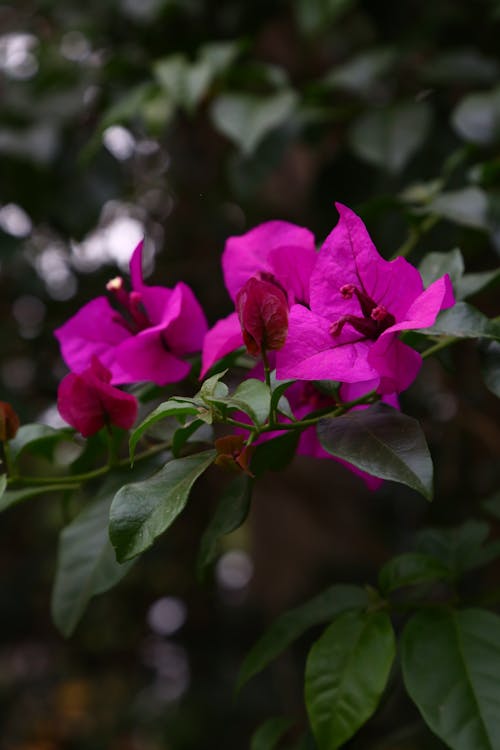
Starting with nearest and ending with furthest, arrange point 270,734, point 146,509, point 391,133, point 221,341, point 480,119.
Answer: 1. point 146,509
2. point 221,341
3. point 270,734
4. point 480,119
5. point 391,133

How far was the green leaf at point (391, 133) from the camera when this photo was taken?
2.98ft

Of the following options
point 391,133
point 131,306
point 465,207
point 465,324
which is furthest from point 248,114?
point 465,324

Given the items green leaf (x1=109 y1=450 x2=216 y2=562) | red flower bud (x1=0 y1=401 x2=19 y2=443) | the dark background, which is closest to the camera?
green leaf (x1=109 y1=450 x2=216 y2=562)

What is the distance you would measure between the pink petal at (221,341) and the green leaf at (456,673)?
0.21 metres

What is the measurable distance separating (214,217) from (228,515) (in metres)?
1.12

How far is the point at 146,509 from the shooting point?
1.38 ft

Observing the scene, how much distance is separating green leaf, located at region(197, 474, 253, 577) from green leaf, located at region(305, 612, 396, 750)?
0.29 ft

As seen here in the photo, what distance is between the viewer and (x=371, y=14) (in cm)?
113

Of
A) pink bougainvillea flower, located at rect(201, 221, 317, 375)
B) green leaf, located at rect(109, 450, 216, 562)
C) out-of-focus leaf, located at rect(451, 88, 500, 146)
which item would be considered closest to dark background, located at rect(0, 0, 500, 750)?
out-of-focus leaf, located at rect(451, 88, 500, 146)

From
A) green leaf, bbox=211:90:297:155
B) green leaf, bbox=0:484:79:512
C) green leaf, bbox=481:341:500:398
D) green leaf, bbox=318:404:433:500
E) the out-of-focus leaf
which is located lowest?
green leaf, bbox=0:484:79:512

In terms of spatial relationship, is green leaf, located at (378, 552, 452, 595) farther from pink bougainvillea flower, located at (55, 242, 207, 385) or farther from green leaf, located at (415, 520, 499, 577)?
pink bougainvillea flower, located at (55, 242, 207, 385)

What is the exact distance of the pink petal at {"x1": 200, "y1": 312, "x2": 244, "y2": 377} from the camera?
517 millimetres

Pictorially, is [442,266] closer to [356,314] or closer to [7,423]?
[356,314]

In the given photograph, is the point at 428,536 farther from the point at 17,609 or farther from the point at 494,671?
the point at 17,609
